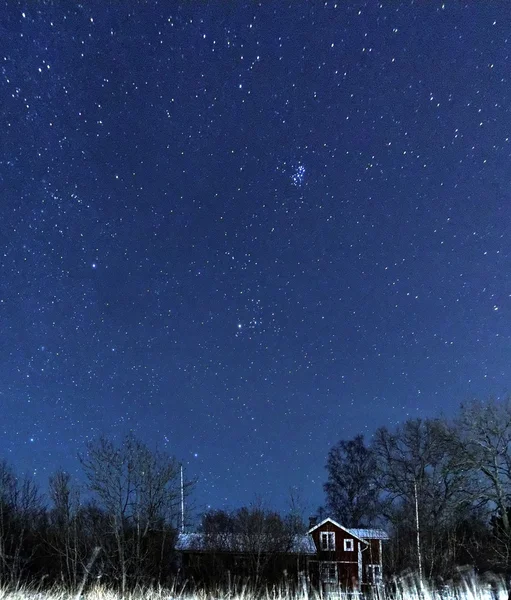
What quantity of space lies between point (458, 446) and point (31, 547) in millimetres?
24565

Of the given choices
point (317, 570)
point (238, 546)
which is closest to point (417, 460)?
point (317, 570)

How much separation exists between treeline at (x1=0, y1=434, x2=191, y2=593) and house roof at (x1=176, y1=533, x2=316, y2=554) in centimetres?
87

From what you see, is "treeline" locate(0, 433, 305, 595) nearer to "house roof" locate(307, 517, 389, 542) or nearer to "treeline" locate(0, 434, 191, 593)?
"treeline" locate(0, 434, 191, 593)

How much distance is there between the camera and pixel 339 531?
40.5 m

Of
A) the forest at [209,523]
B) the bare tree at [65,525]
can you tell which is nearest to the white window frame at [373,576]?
the forest at [209,523]

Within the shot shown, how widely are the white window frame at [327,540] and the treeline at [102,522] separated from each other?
42.5 ft

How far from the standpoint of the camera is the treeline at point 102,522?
2761 centimetres

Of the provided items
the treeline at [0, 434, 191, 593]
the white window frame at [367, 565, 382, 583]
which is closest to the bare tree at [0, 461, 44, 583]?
the treeline at [0, 434, 191, 593]

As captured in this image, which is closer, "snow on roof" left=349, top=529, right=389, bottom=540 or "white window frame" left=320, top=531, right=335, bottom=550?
"white window frame" left=320, top=531, right=335, bottom=550

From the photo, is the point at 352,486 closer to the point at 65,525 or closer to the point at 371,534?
the point at 371,534

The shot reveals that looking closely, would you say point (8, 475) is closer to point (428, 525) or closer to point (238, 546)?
point (238, 546)

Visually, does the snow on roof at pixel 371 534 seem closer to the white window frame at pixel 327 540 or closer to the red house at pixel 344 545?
the red house at pixel 344 545

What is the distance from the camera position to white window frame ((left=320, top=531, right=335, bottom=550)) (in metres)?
39.8

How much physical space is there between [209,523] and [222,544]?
164 cm
